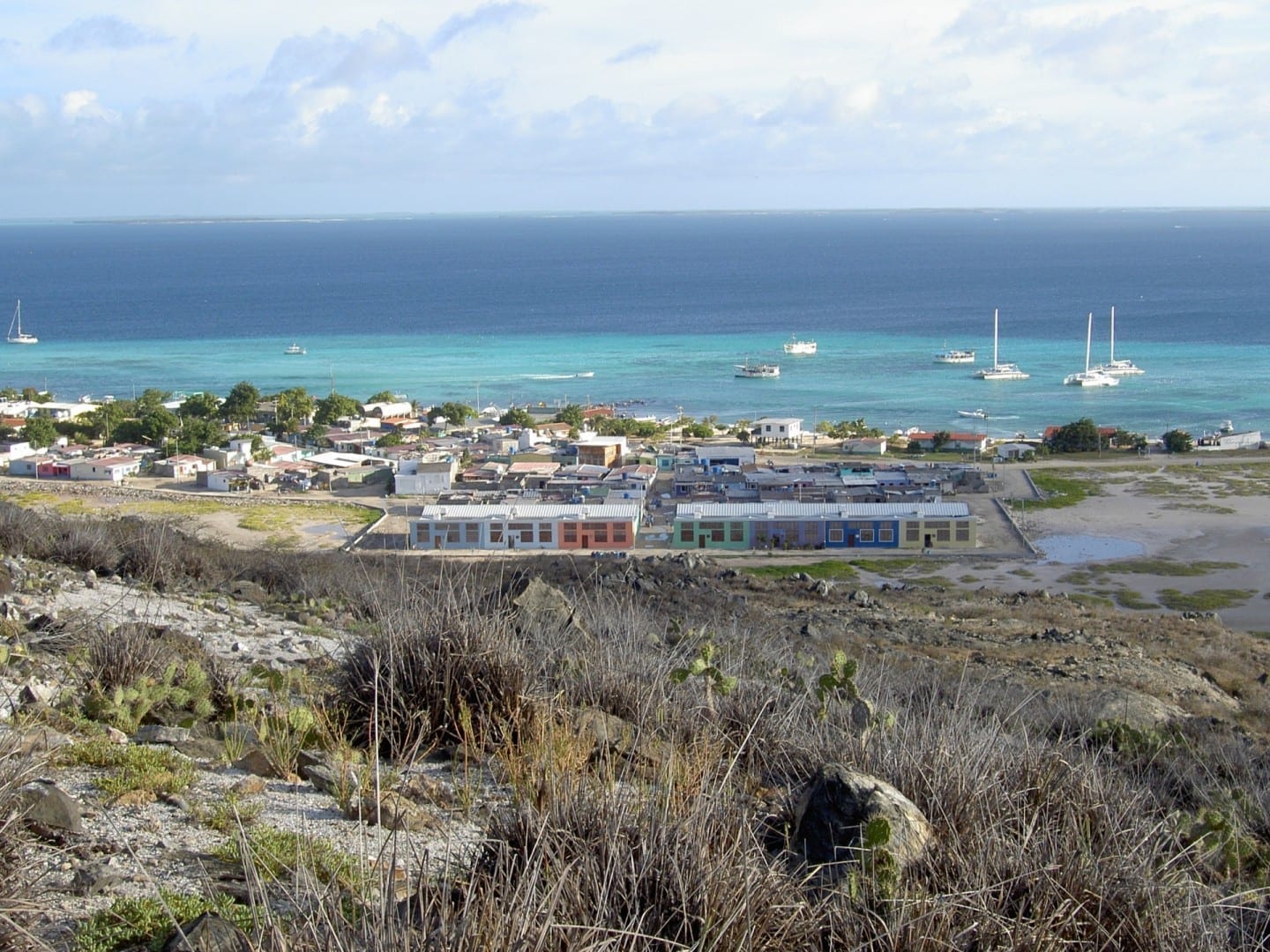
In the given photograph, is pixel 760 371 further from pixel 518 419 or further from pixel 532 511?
pixel 532 511

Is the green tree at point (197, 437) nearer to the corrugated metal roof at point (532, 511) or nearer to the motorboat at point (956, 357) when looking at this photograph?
the corrugated metal roof at point (532, 511)

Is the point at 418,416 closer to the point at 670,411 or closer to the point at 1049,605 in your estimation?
the point at 670,411

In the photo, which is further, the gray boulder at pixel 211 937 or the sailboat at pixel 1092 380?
the sailboat at pixel 1092 380

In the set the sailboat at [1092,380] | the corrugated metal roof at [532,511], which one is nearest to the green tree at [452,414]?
the corrugated metal roof at [532,511]

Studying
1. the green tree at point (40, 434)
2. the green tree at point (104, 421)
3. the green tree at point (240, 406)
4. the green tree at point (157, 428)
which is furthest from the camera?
the green tree at point (240, 406)

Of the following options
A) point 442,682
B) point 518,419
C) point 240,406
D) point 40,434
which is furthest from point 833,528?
point 40,434

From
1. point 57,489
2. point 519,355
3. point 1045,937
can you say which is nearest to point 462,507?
point 57,489
